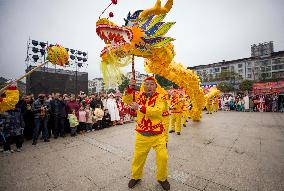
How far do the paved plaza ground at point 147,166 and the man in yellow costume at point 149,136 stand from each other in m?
0.25

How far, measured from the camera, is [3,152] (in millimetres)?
5309

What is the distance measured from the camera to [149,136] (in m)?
3.02

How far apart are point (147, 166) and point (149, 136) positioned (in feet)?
3.91

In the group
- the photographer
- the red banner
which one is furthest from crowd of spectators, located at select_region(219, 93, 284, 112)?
the photographer

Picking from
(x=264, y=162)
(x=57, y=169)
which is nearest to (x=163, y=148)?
(x=57, y=169)

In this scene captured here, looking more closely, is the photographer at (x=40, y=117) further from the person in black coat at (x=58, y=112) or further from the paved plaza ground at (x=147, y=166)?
the paved plaza ground at (x=147, y=166)

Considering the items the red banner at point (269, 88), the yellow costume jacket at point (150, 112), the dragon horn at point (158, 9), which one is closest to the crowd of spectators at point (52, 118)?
the yellow costume jacket at point (150, 112)

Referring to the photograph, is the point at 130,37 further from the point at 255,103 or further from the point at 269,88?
the point at 269,88

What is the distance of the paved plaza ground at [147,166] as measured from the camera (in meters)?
3.15

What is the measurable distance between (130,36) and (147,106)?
1.16 metres

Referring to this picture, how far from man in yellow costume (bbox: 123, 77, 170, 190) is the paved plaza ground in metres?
0.25

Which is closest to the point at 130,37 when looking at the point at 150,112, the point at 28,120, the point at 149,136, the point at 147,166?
the point at 150,112

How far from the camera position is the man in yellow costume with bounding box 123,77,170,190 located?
9.54ft

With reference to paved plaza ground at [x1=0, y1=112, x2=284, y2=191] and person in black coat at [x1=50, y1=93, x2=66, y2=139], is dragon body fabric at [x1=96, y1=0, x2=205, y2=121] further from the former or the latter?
person in black coat at [x1=50, y1=93, x2=66, y2=139]
